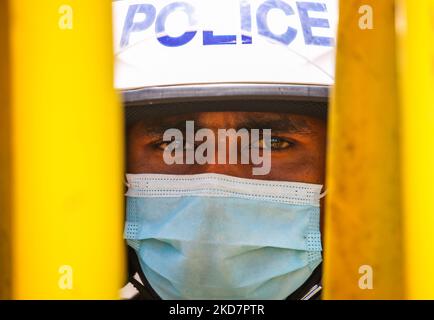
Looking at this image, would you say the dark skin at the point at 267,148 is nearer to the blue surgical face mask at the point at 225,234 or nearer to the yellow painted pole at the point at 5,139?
the blue surgical face mask at the point at 225,234

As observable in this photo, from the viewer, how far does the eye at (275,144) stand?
1.88m

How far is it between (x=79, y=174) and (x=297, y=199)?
2.77 ft

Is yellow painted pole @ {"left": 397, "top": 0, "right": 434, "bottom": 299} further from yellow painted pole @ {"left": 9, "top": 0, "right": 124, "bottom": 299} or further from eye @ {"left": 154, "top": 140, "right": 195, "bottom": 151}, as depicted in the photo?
eye @ {"left": 154, "top": 140, "right": 195, "bottom": 151}

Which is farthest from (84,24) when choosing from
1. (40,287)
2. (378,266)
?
(378,266)

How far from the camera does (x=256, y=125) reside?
72.9 inches

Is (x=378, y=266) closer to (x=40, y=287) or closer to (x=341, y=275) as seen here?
(x=341, y=275)

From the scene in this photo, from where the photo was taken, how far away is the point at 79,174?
1108 mm

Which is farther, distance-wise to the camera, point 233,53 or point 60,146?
point 233,53

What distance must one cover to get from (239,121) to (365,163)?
810 mm

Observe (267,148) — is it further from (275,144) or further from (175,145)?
(175,145)

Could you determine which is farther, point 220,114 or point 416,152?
point 220,114

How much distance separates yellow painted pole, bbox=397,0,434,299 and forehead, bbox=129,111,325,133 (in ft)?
2.66

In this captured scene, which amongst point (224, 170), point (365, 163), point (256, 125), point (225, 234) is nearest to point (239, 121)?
point (256, 125)

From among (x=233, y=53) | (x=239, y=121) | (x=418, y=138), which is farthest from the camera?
(x=239, y=121)
